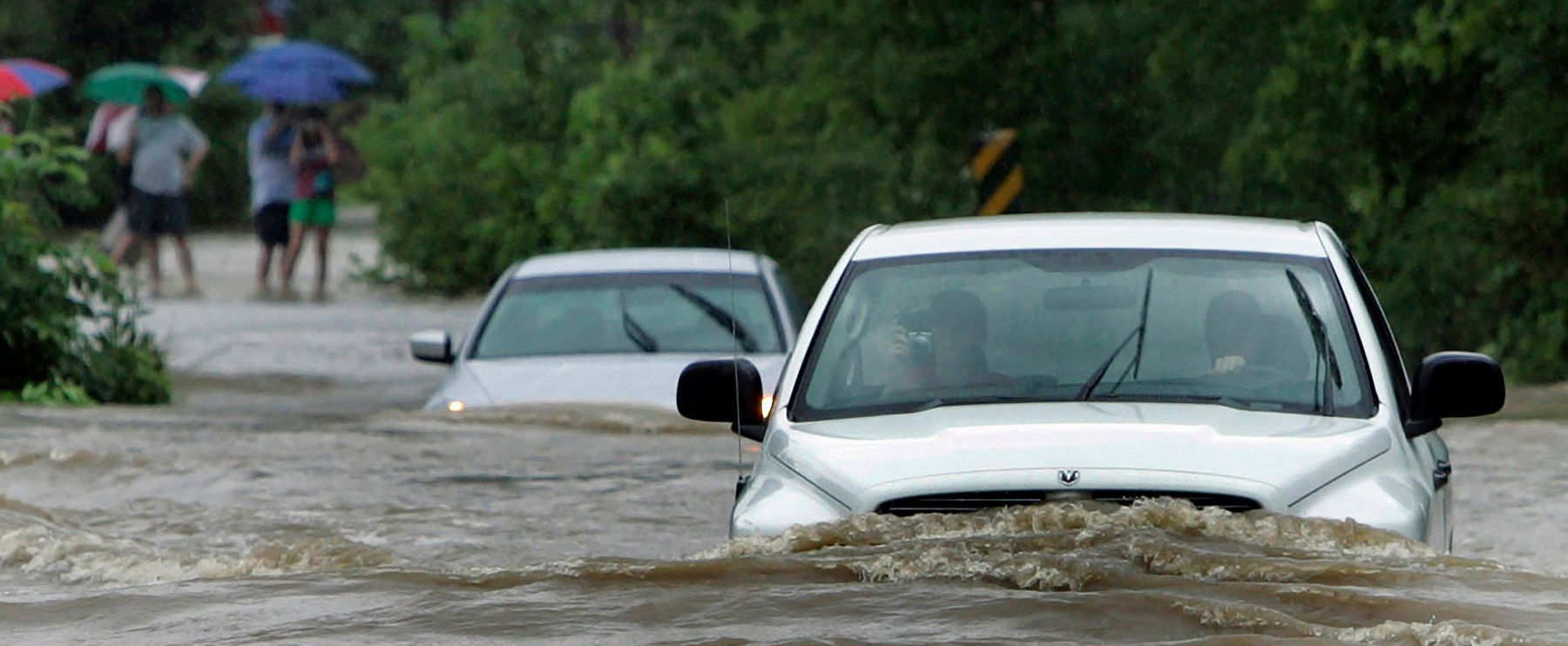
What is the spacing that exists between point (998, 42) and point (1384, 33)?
11.3ft

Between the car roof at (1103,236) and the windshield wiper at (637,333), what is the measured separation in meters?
5.16

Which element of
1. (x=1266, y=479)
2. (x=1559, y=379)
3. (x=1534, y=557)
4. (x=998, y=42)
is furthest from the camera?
(x=998, y=42)

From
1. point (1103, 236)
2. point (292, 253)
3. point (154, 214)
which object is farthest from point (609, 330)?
point (154, 214)

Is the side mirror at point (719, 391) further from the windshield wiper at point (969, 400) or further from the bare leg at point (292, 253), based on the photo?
the bare leg at point (292, 253)

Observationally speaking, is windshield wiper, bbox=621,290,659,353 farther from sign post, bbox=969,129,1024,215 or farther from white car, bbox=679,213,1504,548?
sign post, bbox=969,129,1024,215

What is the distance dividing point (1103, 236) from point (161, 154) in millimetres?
17676

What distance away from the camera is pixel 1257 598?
5914 millimetres

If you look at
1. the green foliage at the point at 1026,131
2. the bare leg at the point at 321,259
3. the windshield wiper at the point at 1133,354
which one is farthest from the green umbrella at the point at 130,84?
the windshield wiper at the point at 1133,354

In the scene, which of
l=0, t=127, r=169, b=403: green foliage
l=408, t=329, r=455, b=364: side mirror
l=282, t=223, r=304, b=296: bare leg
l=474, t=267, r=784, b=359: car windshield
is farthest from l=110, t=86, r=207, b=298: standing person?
l=408, t=329, r=455, b=364: side mirror

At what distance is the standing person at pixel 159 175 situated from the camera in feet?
77.5

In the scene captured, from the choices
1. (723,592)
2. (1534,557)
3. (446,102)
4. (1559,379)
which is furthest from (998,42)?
(723,592)

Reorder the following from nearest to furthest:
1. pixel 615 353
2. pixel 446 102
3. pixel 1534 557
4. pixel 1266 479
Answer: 1. pixel 1266 479
2. pixel 1534 557
3. pixel 615 353
4. pixel 446 102

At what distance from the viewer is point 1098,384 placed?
657 centimetres

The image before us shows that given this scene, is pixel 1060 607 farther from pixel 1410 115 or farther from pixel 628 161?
pixel 628 161
